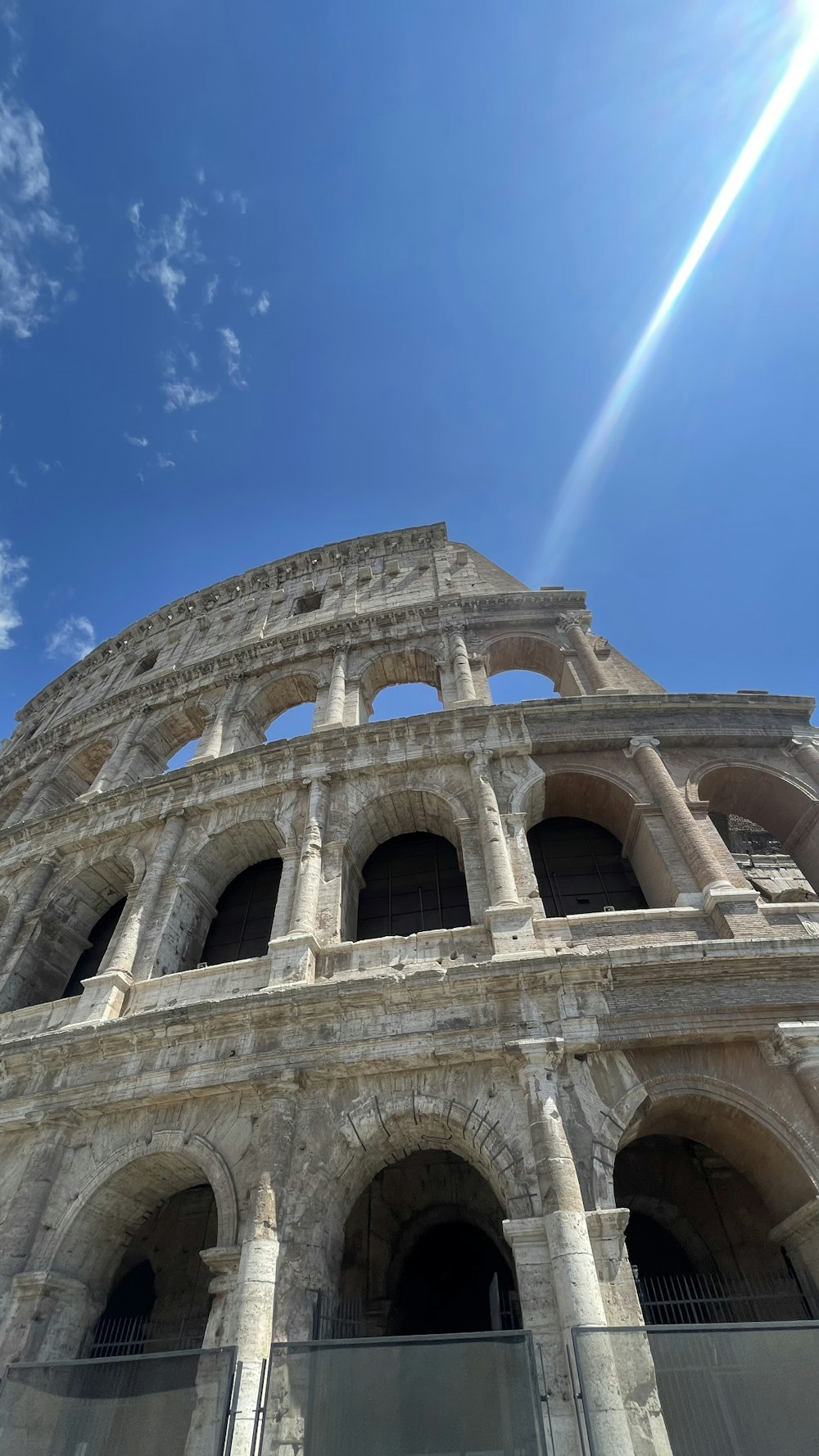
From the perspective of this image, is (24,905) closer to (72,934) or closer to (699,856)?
(72,934)

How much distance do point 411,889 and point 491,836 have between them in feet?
6.63

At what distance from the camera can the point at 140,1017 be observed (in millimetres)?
8609

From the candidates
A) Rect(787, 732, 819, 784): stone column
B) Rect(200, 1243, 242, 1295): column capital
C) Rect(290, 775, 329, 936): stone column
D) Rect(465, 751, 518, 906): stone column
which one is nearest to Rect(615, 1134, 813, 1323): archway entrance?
Rect(465, 751, 518, 906): stone column

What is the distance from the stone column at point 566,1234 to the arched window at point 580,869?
310cm

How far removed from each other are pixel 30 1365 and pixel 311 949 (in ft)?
14.6

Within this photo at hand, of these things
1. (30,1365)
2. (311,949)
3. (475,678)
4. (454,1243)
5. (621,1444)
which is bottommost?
(621,1444)

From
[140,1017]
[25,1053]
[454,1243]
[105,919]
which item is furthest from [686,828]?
[105,919]

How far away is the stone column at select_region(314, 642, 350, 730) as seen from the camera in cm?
1362

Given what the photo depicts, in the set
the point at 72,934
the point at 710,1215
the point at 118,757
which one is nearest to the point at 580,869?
the point at 710,1215

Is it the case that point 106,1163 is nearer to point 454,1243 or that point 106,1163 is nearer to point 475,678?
point 454,1243

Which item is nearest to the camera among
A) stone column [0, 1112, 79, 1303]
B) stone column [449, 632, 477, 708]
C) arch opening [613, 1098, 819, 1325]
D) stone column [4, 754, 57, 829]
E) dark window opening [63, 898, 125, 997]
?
arch opening [613, 1098, 819, 1325]

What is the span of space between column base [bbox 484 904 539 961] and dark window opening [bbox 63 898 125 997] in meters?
6.78

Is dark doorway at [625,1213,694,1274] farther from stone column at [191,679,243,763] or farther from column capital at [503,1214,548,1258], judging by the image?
stone column at [191,679,243,763]

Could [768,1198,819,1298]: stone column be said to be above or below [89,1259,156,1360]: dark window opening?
below
